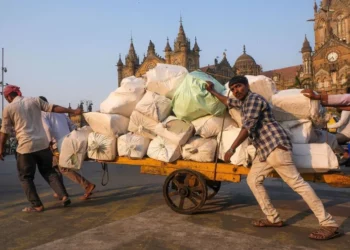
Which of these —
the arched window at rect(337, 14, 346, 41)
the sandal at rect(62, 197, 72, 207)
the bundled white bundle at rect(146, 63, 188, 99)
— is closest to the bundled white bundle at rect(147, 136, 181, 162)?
the bundled white bundle at rect(146, 63, 188, 99)

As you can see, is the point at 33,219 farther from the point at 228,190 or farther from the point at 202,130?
the point at 228,190

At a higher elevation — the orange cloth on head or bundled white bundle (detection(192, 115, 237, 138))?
the orange cloth on head

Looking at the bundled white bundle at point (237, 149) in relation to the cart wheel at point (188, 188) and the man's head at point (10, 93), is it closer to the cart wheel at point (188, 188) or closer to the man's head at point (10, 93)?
the cart wheel at point (188, 188)

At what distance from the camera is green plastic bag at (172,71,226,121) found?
4201mm

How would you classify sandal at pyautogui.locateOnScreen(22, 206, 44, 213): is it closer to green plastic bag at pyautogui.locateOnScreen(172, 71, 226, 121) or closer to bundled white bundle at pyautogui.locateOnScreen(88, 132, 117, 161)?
bundled white bundle at pyautogui.locateOnScreen(88, 132, 117, 161)

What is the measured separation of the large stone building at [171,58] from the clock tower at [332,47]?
A: 19218 millimetres

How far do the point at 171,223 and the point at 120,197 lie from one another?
6.13ft

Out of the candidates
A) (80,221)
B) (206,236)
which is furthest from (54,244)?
(206,236)

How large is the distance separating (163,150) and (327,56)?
57.9 metres

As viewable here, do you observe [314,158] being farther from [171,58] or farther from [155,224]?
[171,58]

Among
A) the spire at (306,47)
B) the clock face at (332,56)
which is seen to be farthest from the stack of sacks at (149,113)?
the spire at (306,47)

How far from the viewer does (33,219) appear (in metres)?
4.39

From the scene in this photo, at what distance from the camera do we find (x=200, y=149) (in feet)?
13.8

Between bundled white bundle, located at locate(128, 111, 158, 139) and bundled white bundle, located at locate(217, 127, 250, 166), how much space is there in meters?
0.89
